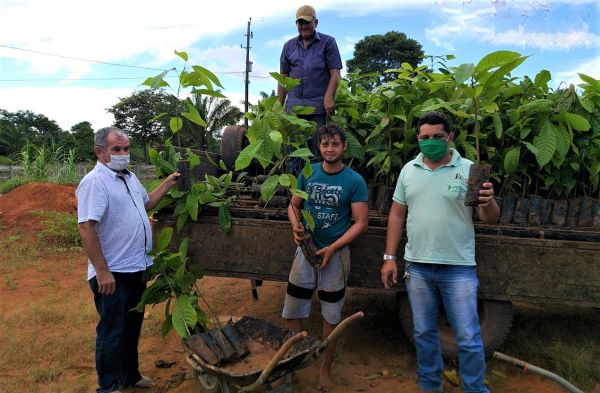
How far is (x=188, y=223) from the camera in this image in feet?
11.5

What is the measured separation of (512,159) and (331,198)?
1297 millimetres

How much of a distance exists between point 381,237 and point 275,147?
102cm

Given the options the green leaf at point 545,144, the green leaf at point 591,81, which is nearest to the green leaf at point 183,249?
the green leaf at point 545,144

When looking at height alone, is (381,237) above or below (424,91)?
below

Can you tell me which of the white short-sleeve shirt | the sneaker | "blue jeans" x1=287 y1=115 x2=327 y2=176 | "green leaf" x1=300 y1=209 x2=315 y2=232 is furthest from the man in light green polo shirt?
the sneaker

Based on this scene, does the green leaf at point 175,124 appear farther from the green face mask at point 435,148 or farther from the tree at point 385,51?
the tree at point 385,51

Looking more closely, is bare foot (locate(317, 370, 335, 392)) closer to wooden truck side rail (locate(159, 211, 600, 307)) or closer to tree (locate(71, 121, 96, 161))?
wooden truck side rail (locate(159, 211, 600, 307))

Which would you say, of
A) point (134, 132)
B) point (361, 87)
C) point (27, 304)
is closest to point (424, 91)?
point (361, 87)

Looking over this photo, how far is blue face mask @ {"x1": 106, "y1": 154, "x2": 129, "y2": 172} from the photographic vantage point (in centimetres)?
291

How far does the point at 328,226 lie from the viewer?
9.75 feet

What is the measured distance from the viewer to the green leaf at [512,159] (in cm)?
313

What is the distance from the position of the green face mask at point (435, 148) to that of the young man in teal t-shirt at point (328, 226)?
0.47 metres

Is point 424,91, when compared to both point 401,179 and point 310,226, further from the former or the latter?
point 310,226

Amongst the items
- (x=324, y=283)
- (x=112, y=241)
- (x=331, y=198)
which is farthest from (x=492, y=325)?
(x=112, y=241)
